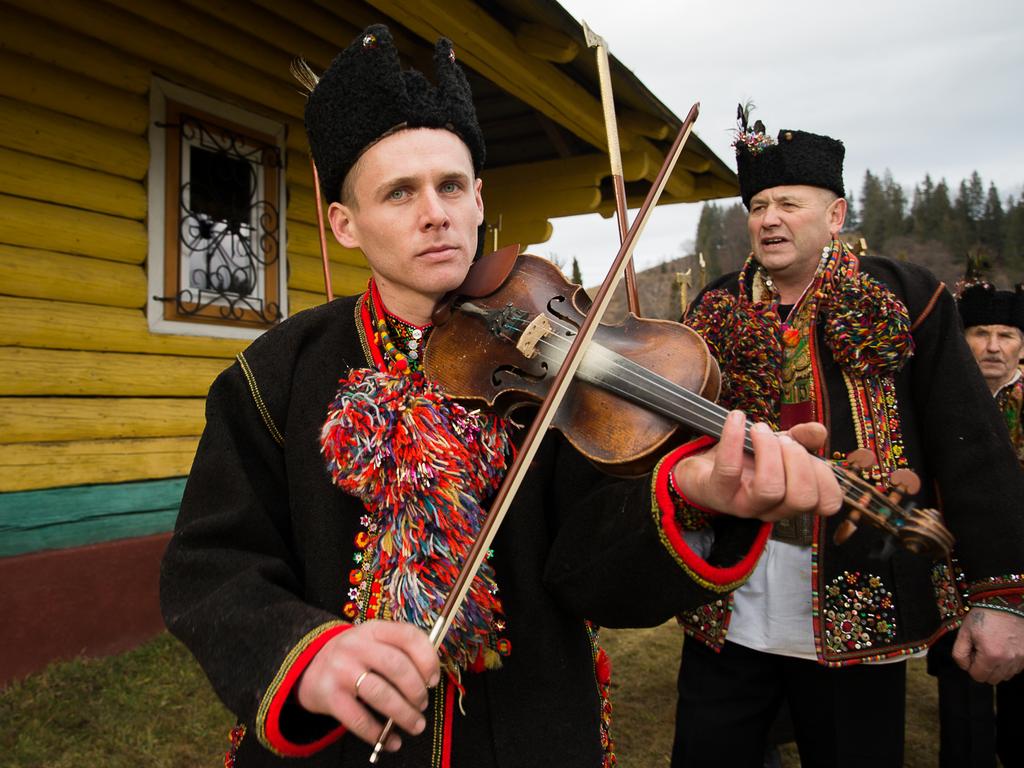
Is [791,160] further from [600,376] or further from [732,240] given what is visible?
[732,240]

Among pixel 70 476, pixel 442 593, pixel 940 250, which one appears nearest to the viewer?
pixel 442 593

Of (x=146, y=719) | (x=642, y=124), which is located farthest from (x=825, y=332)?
(x=642, y=124)

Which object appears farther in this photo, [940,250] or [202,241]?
[940,250]

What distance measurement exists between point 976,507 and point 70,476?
364 centimetres

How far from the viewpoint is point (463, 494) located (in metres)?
1.19

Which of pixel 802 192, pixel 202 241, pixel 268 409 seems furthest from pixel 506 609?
pixel 202 241

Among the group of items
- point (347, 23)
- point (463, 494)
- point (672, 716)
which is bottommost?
point (672, 716)

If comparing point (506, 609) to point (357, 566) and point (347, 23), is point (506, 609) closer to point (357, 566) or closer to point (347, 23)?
point (357, 566)

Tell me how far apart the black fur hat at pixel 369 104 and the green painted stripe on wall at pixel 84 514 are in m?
2.65

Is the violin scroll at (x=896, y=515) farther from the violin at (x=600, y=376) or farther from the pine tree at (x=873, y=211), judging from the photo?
the pine tree at (x=873, y=211)

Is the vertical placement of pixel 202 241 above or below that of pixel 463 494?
above

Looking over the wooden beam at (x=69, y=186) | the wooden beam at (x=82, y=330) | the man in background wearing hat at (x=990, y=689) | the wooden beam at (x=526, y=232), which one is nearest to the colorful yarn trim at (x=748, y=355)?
the man in background wearing hat at (x=990, y=689)

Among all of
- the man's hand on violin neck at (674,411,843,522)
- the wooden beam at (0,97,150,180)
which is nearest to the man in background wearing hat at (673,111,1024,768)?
the man's hand on violin neck at (674,411,843,522)

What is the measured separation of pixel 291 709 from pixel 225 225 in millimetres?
3450
